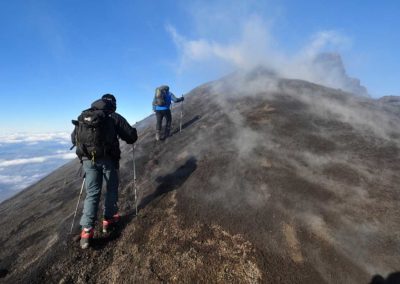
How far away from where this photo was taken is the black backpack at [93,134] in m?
7.51

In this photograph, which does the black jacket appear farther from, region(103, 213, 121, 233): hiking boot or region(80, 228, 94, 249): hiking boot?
region(80, 228, 94, 249): hiking boot

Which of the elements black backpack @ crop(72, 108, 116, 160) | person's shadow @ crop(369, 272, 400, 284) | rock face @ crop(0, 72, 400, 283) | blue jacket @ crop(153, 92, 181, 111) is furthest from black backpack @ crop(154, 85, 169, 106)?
person's shadow @ crop(369, 272, 400, 284)

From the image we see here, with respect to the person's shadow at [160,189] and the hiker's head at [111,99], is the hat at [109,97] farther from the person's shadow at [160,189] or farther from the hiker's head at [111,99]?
the person's shadow at [160,189]

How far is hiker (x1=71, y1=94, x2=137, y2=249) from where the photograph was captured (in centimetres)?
751

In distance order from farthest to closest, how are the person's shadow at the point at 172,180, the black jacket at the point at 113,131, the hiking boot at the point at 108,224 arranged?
the person's shadow at the point at 172,180, the hiking boot at the point at 108,224, the black jacket at the point at 113,131

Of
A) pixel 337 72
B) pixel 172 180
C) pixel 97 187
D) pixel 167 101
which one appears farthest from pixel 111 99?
pixel 337 72

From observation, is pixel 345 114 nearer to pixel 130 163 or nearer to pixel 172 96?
pixel 172 96

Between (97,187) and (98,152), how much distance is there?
100cm

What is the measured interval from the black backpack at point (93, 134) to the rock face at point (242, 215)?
97.1 inches

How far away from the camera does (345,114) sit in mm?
17188

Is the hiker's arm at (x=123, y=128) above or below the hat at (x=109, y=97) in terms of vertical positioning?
below

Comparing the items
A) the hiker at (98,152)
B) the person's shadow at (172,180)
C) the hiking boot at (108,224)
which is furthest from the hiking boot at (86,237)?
the person's shadow at (172,180)

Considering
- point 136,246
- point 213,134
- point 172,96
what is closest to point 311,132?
point 213,134

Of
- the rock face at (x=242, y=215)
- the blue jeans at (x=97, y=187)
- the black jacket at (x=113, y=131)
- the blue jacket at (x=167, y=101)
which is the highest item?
the blue jacket at (x=167, y=101)
